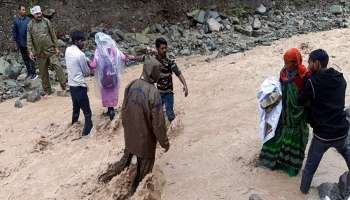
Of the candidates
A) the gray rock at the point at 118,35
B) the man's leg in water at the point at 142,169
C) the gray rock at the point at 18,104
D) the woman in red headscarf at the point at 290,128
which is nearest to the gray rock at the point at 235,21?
the gray rock at the point at 118,35

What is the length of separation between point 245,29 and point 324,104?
812 cm

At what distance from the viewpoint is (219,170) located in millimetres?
5875

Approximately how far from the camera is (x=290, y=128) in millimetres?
5289

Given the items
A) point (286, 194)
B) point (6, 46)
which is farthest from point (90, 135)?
point (6, 46)

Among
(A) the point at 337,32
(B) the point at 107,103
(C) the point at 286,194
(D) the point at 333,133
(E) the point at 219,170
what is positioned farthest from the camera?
(A) the point at 337,32

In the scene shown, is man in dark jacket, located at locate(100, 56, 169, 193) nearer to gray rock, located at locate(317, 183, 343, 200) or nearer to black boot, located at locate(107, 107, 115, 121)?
gray rock, located at locate(317, 183, 343, 200)

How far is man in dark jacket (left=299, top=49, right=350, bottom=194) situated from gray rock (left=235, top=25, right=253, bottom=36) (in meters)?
7.79

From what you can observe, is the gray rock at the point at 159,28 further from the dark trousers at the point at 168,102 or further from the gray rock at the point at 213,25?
the dark trousers at the point at 168,102

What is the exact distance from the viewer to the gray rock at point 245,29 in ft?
41.0

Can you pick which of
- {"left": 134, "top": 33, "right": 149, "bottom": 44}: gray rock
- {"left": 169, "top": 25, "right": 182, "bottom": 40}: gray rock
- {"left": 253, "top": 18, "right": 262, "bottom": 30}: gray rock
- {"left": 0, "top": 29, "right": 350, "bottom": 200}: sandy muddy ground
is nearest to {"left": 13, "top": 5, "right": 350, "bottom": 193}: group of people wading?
{"left": 0, "top": 29, "right": 350, "bottom": 200}: sandy muddy ground

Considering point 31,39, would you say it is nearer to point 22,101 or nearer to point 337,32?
point 22,101

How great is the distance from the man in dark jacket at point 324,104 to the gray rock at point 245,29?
7.79 m

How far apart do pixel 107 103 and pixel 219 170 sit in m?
2.13

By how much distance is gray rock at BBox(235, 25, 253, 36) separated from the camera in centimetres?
1250
